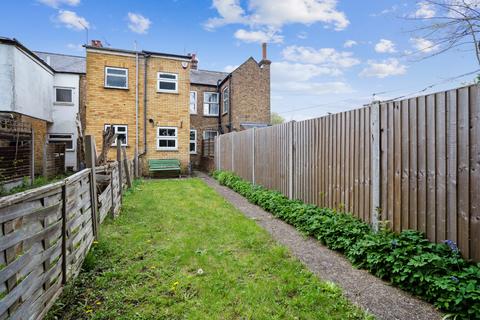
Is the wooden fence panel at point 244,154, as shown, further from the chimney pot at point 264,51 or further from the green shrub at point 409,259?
the chimney pot at point 264,51

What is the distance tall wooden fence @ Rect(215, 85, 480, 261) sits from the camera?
2.72 m

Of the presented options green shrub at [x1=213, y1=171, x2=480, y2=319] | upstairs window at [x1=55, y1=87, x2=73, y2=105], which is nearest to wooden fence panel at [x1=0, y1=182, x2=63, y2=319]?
green shrub at [x1=213, y1=171, x2=480, y2=319]

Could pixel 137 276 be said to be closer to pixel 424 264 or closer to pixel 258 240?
pixel 258 240

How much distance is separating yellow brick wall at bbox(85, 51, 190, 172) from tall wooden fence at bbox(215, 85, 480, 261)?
33.1 ft

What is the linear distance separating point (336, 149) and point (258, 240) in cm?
224

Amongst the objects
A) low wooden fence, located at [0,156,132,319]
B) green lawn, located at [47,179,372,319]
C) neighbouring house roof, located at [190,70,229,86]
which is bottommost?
green lawn, located at [47,179,372,319]

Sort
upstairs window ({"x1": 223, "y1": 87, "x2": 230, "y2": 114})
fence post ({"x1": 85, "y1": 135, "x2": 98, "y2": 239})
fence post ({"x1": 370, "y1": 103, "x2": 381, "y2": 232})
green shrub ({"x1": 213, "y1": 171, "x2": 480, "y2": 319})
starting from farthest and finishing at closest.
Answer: upstairs window ({"x1": 223, "y1": 87, "x2": 230, "y2": 114}) → fence post ({"x1": 85, "y1": 135, "x2": 98, "y2": 239}) → fence post ({"x1": 370, "y1": 103, "x2": 381, "y2": 232}) → green shrub ({"x1": 213, "y1": 171, "x2": 480, "y2": 319})

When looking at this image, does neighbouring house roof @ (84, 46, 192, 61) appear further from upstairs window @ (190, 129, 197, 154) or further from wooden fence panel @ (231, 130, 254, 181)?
wooden fence panel @ (231, 130, 254, 181)

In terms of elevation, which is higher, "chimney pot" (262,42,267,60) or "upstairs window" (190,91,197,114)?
"chimney pot" (262,42,267,60)

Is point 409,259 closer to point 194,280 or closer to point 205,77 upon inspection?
point 194,280

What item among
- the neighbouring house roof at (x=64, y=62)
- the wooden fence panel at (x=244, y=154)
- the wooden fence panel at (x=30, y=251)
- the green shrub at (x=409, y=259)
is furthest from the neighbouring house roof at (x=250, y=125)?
the wooden fence panel at (x=30, y=251)

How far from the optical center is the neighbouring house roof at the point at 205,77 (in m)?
19.6

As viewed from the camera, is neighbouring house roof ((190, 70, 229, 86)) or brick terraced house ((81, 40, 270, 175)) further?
neighbouring house roof ((190, 70, 229, 86))

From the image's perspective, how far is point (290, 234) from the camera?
15.7ft
